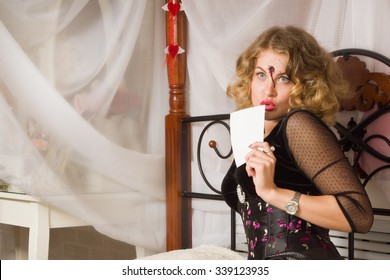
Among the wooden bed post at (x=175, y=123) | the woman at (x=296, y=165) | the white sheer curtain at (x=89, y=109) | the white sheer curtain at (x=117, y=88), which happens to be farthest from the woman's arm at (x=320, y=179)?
the wooden bed post at (x=175, y=123)

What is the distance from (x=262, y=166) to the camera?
1.22 m

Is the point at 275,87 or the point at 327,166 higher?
the point at 275,87

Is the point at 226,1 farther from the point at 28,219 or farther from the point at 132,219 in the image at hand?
the point at 28,219

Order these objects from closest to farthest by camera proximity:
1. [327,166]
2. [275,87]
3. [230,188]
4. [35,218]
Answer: [327,166], [275,87], [230,188], [35,218]

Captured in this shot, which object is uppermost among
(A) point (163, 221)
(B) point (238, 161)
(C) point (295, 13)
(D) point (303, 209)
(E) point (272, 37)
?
(C) point (295, 13)

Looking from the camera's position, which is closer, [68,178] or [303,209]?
Result: [303,209]

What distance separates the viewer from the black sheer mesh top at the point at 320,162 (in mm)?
1209

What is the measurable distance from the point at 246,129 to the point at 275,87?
0.54 feet

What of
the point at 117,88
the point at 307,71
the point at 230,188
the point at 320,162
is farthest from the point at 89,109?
the point at 320,162

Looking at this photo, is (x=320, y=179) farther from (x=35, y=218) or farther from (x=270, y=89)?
(x=35, y=218)

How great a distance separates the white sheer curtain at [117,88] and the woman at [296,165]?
16.4 inches

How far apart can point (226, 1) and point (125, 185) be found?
811 millimetres

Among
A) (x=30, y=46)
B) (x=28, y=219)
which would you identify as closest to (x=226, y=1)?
(x=30, y=46)

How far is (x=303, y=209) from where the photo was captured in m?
1.24
